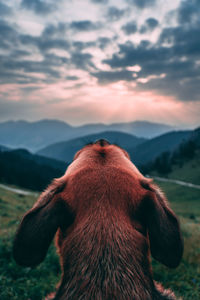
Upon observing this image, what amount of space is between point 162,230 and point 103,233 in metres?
0.60

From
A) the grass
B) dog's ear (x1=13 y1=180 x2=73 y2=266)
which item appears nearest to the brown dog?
dog's ear (x1=13 y1=180 x2=73 y2=266)

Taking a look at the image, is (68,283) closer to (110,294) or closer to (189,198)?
(110,294)

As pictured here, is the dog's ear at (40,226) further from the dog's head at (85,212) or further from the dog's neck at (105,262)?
the dog's neck at (105,262)

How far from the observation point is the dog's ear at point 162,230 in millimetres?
2176

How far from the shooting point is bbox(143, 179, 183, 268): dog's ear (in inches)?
85.7

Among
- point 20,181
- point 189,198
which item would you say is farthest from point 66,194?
point 20,181

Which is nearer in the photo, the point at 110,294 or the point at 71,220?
the point at 110,294

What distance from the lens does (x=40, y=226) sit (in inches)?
82.2

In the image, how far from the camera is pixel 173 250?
2254mm

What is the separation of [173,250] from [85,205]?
1.02m

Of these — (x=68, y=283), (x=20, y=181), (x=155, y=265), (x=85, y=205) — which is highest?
(x=85, y=205)

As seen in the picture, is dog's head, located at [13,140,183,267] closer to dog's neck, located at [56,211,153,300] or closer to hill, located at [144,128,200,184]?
dog's neck, located at [56,211,153,300]

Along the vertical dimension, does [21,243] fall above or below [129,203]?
below

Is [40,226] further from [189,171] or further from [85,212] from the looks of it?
[189,171]
